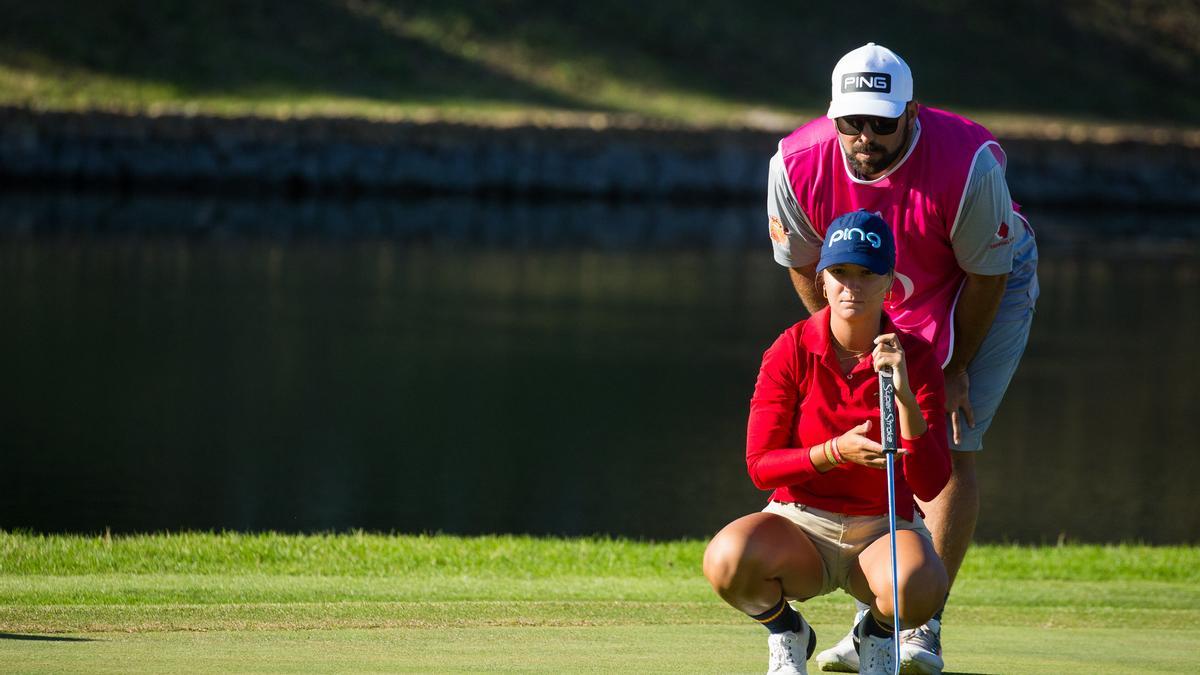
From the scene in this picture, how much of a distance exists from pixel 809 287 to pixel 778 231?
0.21 m

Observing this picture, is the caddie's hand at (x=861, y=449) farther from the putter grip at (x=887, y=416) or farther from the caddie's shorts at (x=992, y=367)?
the caddie's shorts at (x=992, y=367)

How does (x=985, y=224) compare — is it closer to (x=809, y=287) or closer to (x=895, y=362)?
(x=809, y=287)

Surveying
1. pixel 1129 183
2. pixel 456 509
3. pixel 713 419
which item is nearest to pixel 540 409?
pixel 713 419

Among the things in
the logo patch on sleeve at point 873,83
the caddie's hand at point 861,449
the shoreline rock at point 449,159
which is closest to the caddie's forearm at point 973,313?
the logo patch on sleeve at point 873,83

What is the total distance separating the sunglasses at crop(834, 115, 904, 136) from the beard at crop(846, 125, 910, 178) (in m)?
0.04

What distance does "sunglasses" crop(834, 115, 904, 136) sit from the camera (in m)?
4.47

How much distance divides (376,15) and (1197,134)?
14.3m

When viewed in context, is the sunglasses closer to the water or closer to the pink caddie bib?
the pink caddie bib

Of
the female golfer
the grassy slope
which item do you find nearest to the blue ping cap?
the female golfer

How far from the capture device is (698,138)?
1129 inches

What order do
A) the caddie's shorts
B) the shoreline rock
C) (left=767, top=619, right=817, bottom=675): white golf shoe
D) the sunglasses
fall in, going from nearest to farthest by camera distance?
(left=767, top=619, right=817, bottom=675): white golf shoe < the sunglasses < the caddie's shorts < the shoreline rock

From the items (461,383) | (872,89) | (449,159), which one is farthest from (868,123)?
(449,159)

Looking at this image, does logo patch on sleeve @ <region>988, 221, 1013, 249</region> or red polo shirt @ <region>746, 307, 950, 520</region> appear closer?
red polo shirt @ <region>746, 307, 950, 520</region>

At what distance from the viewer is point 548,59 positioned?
32.4m
